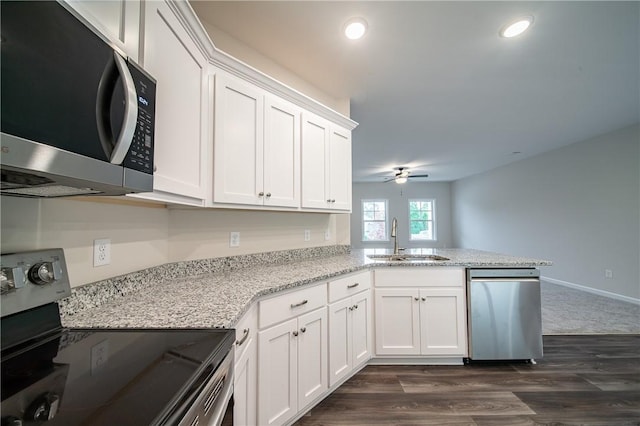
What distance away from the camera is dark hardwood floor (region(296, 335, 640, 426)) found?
1.69 m

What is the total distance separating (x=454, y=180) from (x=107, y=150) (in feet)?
33.0

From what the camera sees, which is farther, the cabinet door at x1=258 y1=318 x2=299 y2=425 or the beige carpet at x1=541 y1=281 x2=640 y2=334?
the beige carpet at x1=541 y1=281 x2=640 y2=334

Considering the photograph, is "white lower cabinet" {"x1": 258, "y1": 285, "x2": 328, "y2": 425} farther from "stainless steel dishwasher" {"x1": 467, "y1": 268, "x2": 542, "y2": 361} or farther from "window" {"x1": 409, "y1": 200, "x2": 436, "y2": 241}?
"window" {"x1": 409, "y1": 200, "x2": 436, "y2": 241}

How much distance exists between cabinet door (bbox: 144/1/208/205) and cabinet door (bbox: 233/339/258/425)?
2.62 feet

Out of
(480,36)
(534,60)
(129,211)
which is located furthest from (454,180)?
(129,211)

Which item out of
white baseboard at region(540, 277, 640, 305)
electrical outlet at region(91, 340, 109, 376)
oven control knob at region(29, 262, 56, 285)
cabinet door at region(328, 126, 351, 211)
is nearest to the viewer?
electrical outlet at region(91, 340, 109, 376)

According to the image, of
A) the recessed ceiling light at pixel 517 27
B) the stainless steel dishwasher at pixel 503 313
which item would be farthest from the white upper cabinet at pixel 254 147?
the stainless steel dishwasher at pixel 503 313

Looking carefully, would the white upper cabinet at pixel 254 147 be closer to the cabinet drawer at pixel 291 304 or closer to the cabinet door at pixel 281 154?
the cabinet door at pixel 281 154

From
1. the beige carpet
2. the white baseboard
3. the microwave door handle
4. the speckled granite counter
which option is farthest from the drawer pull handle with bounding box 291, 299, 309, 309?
the white baseboard

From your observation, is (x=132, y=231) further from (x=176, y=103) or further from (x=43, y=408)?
(x=43, y=408)

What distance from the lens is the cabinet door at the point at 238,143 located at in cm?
154

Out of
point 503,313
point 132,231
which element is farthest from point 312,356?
point 503,313

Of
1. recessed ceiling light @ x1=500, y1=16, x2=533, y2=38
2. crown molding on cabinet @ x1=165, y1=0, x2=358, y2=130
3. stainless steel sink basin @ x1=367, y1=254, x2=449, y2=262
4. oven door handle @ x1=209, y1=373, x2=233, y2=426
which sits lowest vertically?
oven door handle @ x1=209, y1=373, x2=233, y2=426

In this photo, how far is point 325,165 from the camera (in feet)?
7.61
